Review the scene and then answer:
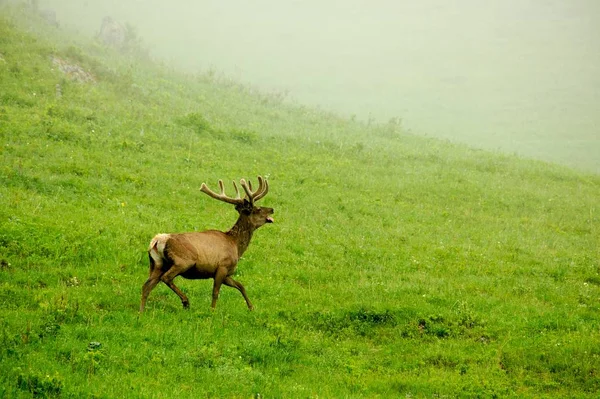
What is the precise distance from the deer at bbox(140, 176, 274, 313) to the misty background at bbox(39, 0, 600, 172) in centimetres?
3491

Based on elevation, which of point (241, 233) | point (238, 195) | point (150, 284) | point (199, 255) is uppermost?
point (238, 195)

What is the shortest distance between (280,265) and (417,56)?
7183cm

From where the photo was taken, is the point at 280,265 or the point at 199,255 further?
the point at 280,265

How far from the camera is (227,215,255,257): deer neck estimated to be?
11688 mm

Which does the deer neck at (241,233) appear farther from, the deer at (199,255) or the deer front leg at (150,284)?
the deer front leg at (150,284)

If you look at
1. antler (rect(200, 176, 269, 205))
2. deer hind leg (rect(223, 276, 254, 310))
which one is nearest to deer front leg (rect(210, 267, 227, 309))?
deer hind leg (rect(223, 276, 254, 310))

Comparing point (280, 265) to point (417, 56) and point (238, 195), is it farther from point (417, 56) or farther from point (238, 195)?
point (417, 56)

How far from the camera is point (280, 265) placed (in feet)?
46.8

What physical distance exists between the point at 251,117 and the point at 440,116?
96.4 feet

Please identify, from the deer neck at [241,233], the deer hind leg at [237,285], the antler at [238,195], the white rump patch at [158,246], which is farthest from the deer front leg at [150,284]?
the antler at [238,195]

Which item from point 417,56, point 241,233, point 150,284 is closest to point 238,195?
point 241,233

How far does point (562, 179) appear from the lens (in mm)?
29938

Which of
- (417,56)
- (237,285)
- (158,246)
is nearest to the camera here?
(158,246)

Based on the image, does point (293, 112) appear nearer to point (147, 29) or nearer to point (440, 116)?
point (440, 116)
